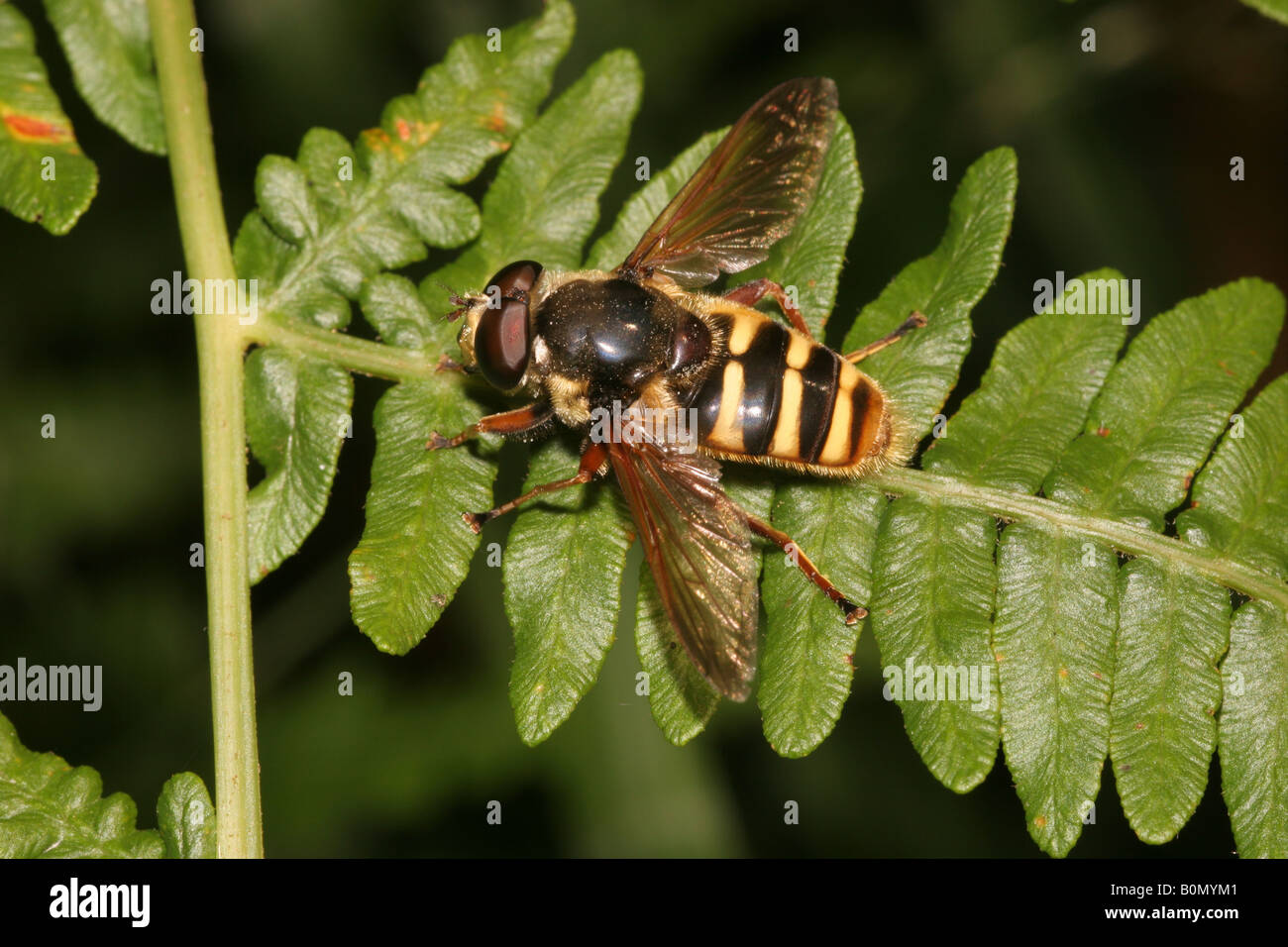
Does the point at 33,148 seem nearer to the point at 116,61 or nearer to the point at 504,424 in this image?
the point at 116,61

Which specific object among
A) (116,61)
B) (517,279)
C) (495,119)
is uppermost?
(116,61)

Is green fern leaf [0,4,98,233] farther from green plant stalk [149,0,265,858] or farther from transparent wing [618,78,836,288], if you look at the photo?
transparent wing [618,78,836,288]

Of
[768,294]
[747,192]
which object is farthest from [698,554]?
[747,192]

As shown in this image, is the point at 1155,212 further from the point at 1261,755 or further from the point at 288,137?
the point at 288,137

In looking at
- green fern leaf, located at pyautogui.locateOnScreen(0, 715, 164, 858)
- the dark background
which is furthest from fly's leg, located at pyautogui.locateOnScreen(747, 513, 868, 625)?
green fern leaf, located at pyautogui.locateOnScreen(0, 715, 164, 858)

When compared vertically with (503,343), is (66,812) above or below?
below

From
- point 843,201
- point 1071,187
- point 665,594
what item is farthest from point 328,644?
point 1071,187

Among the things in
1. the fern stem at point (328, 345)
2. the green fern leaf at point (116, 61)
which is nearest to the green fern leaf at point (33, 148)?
the green fern leaf at point (116, 61)

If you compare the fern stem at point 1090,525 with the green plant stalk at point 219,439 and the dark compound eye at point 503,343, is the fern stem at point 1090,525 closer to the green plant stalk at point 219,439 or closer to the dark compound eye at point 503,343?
the dark compound eye at point 503,343
